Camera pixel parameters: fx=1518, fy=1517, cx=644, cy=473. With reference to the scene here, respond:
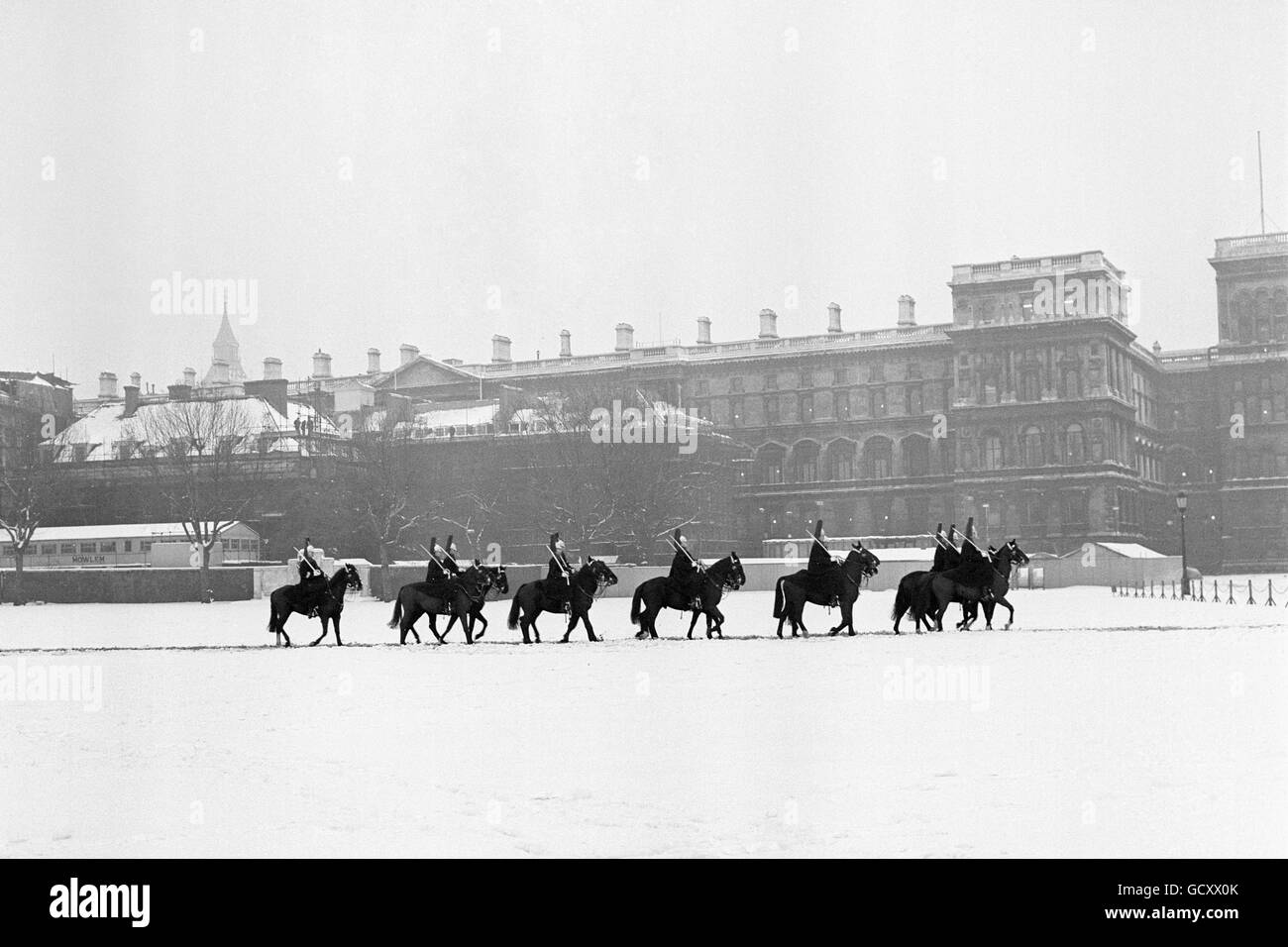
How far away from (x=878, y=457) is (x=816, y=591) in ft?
247

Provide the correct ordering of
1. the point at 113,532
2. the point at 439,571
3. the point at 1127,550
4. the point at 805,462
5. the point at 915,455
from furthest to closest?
the point at 805,462 < the point at 915,455 < the point at 1127,550 < the point at 113,532 < the point at 439,571

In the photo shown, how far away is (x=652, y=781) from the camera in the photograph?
11406mm

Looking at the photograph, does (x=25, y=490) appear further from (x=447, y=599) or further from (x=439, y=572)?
(x=447, y=599)

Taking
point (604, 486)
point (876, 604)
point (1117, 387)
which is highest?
point (1117, 387)

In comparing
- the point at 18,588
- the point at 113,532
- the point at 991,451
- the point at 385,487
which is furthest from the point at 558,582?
the point at 991,451

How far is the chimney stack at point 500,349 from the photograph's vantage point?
359ft

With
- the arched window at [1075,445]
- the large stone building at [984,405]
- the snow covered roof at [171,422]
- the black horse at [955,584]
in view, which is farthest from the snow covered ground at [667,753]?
the arched window at [1075,445]

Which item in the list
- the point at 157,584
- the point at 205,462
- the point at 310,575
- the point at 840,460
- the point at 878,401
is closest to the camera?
the point at 310,575

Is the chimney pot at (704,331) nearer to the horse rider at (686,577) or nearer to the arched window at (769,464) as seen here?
the arched window at (769,464)

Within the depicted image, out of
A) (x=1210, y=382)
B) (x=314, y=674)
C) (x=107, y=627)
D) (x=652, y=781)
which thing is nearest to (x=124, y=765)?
(x=652, y=781)

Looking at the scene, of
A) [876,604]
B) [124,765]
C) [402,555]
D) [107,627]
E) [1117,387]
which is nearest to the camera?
[124,765]

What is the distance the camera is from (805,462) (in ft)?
331

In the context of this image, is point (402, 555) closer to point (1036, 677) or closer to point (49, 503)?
point (49, 503)

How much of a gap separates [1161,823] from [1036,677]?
25.7 feet
